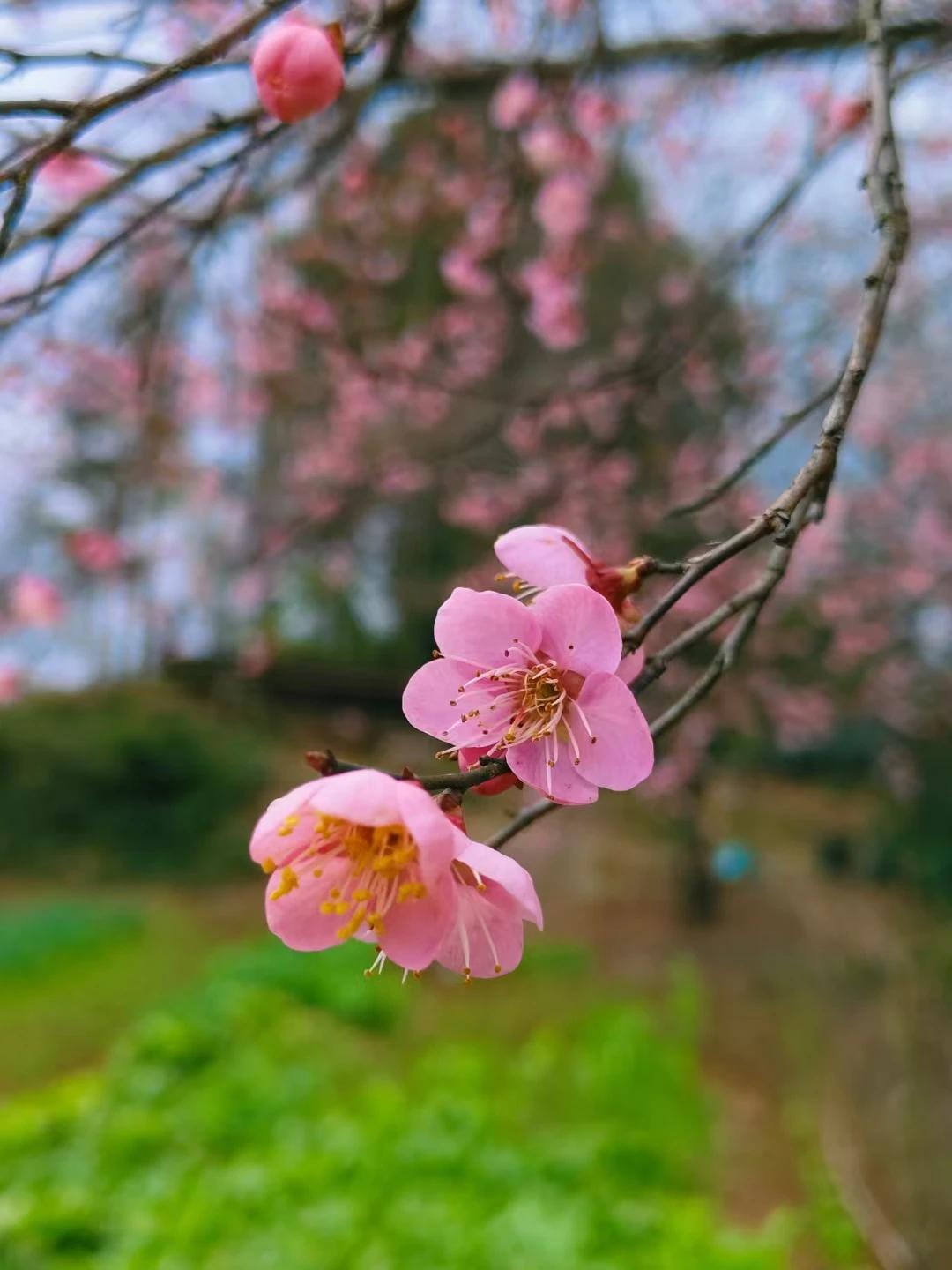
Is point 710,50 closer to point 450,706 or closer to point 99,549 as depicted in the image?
point 450,706

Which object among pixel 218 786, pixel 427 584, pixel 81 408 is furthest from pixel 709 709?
pixel 81 408

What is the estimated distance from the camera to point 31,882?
5.53m

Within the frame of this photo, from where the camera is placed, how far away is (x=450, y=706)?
52cm

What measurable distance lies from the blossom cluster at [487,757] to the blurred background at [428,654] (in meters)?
0.19

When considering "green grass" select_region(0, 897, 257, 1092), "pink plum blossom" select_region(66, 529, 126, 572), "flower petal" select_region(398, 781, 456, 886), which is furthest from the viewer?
"pink plum blossom" select_region(66, 529, 126, 572)

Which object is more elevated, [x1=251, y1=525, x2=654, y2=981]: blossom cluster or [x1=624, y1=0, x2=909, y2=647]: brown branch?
[x1=624, y1=0, x2=909, y2=647]: brown branch

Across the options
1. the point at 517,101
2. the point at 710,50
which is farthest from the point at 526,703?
the point at 517,101

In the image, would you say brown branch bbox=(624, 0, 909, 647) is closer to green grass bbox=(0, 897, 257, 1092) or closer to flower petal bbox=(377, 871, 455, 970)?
flower petal bbox=(377, 871, 455, 970)

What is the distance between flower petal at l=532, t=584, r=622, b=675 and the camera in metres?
0.48

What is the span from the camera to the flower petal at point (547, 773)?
473 mm

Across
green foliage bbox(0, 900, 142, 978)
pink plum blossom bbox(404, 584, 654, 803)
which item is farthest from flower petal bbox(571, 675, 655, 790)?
green foliage bbox(0, 900, 142, 978)

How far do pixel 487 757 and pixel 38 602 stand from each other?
14.8 feet

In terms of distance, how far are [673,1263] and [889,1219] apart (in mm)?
867

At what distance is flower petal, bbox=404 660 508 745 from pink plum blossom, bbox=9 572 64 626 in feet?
14.7
